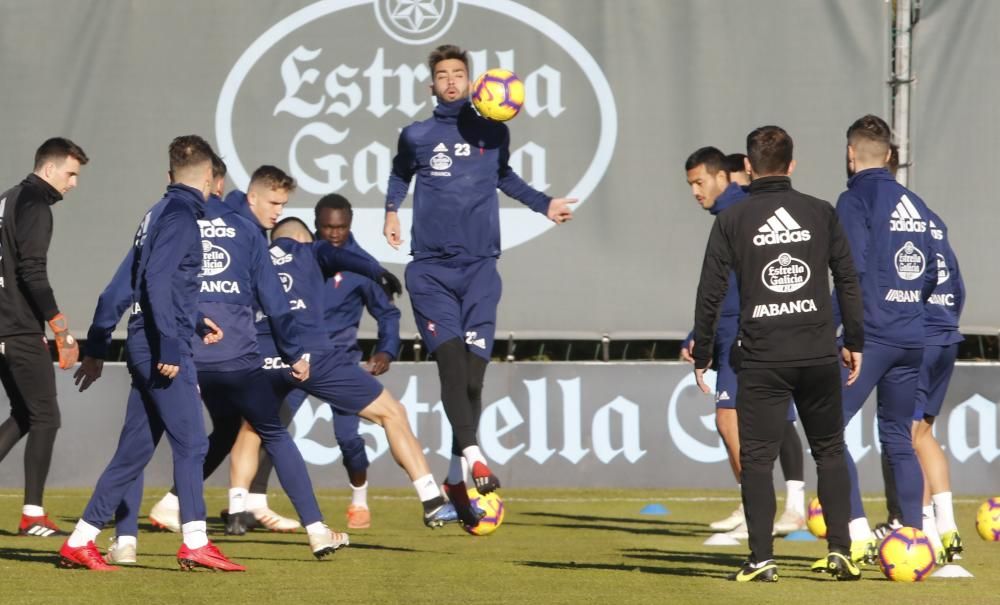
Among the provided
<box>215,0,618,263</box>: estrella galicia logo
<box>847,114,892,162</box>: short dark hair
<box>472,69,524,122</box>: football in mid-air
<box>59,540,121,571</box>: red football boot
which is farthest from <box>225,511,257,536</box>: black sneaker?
<box>847,114,892,162</box>: short dark hair

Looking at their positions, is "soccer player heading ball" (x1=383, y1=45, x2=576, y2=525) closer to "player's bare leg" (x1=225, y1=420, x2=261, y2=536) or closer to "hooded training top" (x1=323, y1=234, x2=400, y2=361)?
"player's bare leg" (x1=225, y1=420, x2=261, y2=536)

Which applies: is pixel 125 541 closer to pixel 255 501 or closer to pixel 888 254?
pixel 255 501

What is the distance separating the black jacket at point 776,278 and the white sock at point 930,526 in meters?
1.63

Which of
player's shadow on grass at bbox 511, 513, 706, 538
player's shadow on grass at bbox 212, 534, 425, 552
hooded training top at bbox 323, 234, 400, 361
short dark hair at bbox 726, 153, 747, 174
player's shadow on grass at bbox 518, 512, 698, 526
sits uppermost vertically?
short dark hair at bbox 726, 153, 747, 174

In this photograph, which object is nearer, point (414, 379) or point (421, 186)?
point (421, 186)

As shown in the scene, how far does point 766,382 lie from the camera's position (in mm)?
7742

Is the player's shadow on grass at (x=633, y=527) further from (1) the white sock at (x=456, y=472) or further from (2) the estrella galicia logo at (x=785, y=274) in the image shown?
(2) the estrella galicia logo at (x=785, y=274)

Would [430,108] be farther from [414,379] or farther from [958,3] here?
[958,3]

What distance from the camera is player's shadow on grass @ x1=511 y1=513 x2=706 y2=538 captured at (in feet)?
37.0

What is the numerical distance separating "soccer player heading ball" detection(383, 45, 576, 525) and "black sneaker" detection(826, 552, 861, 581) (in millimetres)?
2704

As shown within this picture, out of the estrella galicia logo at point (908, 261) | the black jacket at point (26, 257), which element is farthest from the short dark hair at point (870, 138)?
the black jacket at point (26, 257)

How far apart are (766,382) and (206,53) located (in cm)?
778

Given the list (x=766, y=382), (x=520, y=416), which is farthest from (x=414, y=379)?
(x=766, y=382)

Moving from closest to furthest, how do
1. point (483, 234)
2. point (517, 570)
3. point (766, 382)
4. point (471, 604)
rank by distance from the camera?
point (471, 604)
point (766, 382)
point (517, 570)
point (483, 234)
